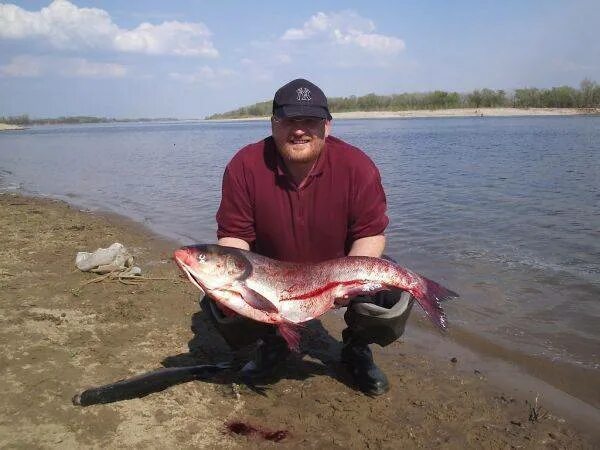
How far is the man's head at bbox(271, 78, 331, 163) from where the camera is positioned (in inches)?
140

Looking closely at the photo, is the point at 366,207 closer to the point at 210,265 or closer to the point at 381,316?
the point at 381,316

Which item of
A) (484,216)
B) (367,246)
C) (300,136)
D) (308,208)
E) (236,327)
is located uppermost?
(300,136)

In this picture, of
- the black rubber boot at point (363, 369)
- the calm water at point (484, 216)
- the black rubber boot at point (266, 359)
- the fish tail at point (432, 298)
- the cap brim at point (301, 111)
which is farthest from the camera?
the calm water at point (484, 216)

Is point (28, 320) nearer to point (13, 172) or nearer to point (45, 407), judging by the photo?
point (45, 407)

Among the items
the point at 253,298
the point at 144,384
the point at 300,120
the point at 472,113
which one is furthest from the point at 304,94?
the point at 472,113

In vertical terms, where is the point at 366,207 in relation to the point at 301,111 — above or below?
below

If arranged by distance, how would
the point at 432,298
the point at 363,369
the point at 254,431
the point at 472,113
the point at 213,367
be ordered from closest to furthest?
1. the point at 254,431
2. the point at 432,298
3. the point at 363,369
4. the point at 213,367
5. the point at 472,113

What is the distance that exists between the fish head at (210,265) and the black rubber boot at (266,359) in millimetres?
1254

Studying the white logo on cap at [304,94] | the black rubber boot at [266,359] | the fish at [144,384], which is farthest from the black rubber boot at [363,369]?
the white logo on cap at [304,94]

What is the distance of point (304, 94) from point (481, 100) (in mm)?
87292

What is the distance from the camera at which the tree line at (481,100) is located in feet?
232

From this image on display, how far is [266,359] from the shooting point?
4.14 meters

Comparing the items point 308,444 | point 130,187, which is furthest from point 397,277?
point 130,187

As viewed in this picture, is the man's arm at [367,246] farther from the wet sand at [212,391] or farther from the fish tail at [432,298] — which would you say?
the wet sand at [212,391]
